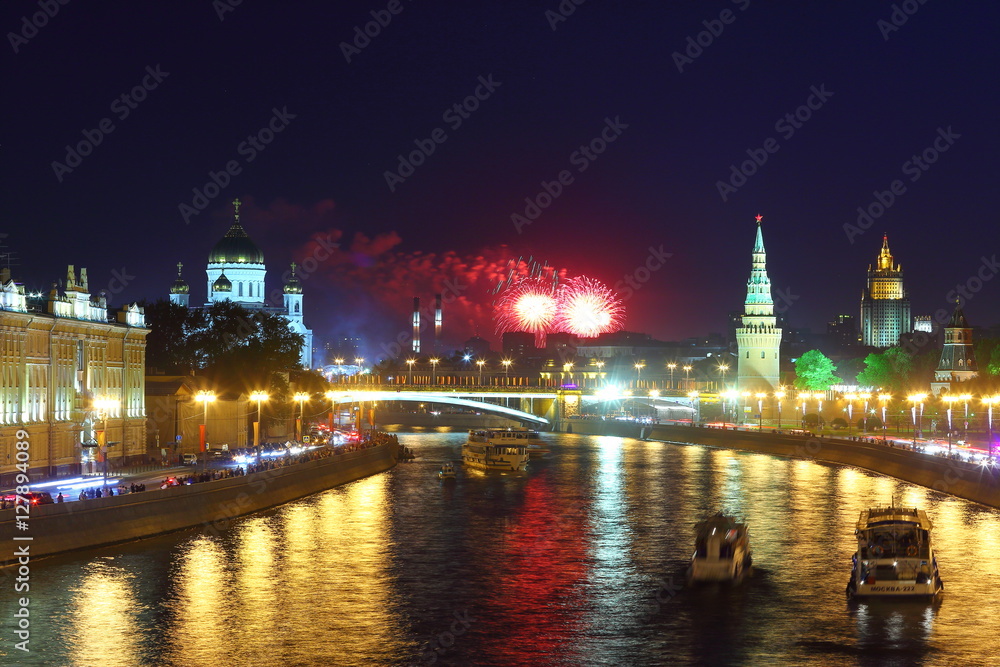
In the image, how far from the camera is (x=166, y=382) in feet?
265

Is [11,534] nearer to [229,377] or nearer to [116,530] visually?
[116,530]

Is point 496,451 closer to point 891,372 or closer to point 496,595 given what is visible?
point 496,595

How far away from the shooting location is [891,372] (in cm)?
13962

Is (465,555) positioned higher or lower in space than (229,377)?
lower

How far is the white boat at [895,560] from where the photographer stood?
42625 millimetres

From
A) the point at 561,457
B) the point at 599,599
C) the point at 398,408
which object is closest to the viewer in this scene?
the point at 599,599

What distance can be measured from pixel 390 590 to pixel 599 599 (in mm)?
6562

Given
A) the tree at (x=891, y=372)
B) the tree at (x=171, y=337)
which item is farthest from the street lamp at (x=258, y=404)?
the tree at (x=891, y=372)

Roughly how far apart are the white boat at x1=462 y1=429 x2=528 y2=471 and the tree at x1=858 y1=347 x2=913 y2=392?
51.3 m

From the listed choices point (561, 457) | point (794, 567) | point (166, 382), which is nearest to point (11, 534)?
point (794, 567)

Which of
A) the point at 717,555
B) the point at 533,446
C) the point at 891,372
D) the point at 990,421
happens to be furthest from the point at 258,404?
the point at 891,372

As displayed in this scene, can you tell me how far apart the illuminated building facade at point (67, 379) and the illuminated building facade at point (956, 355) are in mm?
75577

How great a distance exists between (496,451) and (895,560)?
1971 inches

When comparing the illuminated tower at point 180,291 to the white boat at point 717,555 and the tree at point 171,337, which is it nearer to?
the tree at point 171,337
